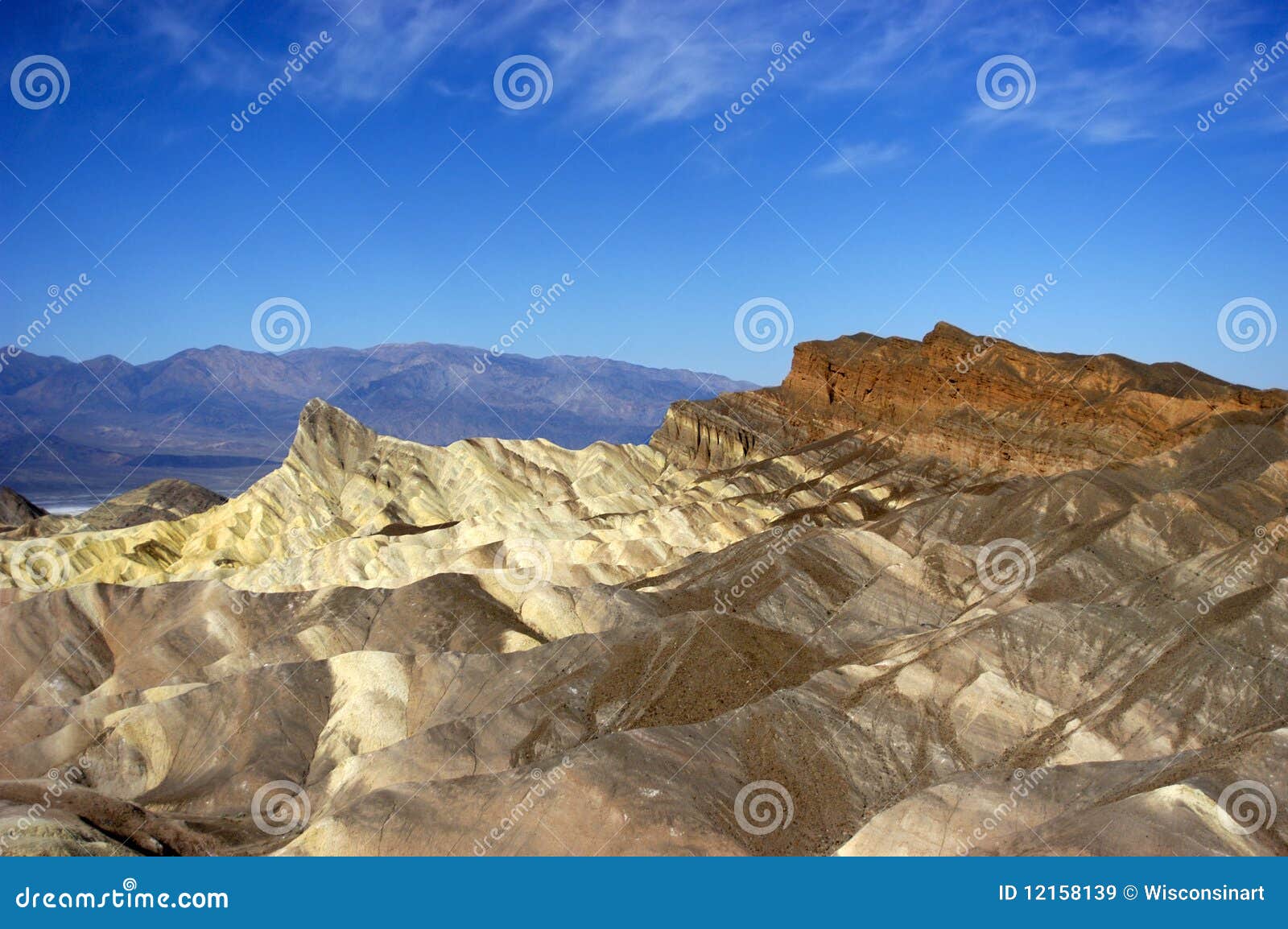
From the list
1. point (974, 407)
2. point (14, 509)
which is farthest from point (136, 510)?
point (974, 407)

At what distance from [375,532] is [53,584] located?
758 inches

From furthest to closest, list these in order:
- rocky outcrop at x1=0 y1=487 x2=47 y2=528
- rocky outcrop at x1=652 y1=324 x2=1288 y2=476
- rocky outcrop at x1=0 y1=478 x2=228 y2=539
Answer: rocky outcrop at x1=0 y1=487 x2=47 y2=528 → rocky outcrop at x1=0 y1=478 x2=228 y2=539 → rocky outcrop at x1=652 y1=324 x2=1288 y2=476

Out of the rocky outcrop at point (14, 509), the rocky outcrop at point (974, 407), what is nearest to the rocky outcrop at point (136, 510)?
the rocky outcrop at point (14, 509)

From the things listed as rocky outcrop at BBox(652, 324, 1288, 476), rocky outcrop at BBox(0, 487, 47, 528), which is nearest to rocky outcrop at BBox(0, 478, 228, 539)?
rocky outcrop at BBox(0, 487, 47, 528)

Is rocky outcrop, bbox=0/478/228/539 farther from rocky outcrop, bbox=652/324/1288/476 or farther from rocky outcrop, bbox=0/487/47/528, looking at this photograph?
rocky outcrop, bbox=652/324/1288/476

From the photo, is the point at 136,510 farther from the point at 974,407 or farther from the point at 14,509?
the point at 974,407

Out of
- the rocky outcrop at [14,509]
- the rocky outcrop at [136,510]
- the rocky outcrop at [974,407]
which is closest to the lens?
the rocky outcrop at [974,407]

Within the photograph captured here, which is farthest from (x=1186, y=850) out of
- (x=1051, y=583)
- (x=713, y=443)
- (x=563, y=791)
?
(x=713, y=443)

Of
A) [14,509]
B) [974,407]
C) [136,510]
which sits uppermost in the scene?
[974,407]

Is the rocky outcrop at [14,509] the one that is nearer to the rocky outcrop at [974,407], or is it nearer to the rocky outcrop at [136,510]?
the rocky outcrop at [136,510]

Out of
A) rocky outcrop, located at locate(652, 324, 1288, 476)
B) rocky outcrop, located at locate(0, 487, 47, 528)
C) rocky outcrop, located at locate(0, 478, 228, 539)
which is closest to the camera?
rocky outcrop, located at locate(652, 324, 1288, 476)

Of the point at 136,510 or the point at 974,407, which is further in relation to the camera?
the point at 136,510

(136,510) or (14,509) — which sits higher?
(14,509)

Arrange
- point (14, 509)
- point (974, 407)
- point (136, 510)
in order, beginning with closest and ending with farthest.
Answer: point (974, 407) < point (136, 510) < point (14, 509)
